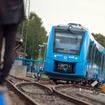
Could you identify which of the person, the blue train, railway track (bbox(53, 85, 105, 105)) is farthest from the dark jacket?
the blue train

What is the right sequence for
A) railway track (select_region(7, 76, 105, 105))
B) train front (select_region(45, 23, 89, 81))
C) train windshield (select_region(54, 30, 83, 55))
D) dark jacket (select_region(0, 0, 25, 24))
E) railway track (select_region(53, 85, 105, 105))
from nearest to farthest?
dark jacket (select_region(0, 0, 25, 24)) → railway track (select_region(7, 76, 105, 105)) → railway track (select_region(53, 85, 105, 105)) → train front (select_region(45, 23, 89, 81)) → train windshield (select_region(54, 30, 83, 55))

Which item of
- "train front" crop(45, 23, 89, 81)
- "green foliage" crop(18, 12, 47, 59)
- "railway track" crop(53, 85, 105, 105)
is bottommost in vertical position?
"railway track" crop(53, 85, 105, 105)

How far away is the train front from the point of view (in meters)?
17.1

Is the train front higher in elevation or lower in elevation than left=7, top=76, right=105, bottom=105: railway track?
higher

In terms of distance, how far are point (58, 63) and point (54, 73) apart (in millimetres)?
599

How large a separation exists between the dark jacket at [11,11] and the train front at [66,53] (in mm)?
14539

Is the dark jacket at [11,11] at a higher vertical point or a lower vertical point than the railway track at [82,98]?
higher

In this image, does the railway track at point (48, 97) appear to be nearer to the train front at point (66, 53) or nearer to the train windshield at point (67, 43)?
the train front at point (66, 53)

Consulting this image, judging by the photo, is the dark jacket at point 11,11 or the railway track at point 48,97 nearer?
the dark jacket at point 11,11

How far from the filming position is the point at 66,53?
17.3m

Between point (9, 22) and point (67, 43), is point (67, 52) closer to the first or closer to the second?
point (67, 43)

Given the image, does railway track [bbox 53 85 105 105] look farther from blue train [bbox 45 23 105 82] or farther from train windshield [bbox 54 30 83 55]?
train windshield [bbox 54 30 83 55]

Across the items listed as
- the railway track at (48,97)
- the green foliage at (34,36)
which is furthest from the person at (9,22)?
the green foliage at (34,36)

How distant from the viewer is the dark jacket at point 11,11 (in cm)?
219
